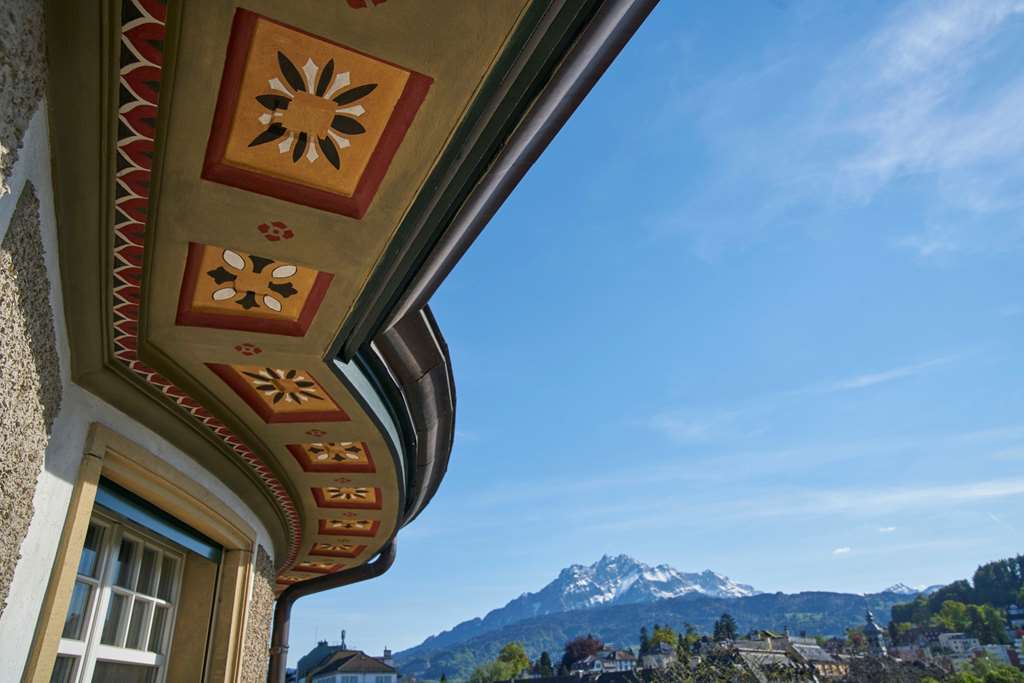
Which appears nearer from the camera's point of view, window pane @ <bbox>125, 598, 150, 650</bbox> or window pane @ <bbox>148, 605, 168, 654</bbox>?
window pane @ <bbox>125, 598, 150, 650</bbox>

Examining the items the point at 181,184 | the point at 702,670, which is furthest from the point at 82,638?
the point at 702,670

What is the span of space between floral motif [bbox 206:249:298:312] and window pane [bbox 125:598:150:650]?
2.71 m

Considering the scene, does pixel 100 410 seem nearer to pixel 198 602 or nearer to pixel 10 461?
pixel 10 461

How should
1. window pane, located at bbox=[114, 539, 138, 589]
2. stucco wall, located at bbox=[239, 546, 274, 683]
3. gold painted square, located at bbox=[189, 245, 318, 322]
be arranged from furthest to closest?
stucco wall, located at bbox=[239, 546, 274, 683] → window pane, located at bbox=[114, 539, 138, 589] → gold painted square, located at bbox=[189, 245, 318, 322]

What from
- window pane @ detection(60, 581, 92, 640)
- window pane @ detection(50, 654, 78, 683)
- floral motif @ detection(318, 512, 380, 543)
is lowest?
window pane @ detection(50, 654, 78, 683)

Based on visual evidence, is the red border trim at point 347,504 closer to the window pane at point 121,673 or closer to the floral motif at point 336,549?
the floral motif at point 336,549

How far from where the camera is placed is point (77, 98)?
220cm

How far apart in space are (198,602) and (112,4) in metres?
4.69

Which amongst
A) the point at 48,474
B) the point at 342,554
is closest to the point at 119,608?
the point at 48,474

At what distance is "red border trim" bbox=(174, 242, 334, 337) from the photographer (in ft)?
10.7

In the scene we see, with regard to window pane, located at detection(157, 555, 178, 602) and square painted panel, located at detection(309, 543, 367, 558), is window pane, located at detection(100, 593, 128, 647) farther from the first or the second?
square painted panel, located at detection(309, 543, 367, 558)

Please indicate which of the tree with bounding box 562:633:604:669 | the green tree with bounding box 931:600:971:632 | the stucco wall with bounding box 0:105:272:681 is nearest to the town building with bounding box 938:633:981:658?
the green tree with bounding box 931:600:971:632

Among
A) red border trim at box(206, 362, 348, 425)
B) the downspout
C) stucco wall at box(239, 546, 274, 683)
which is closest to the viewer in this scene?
red border trim at box(206, 362, 348, 425)

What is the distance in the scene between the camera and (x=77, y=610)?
410 cm
